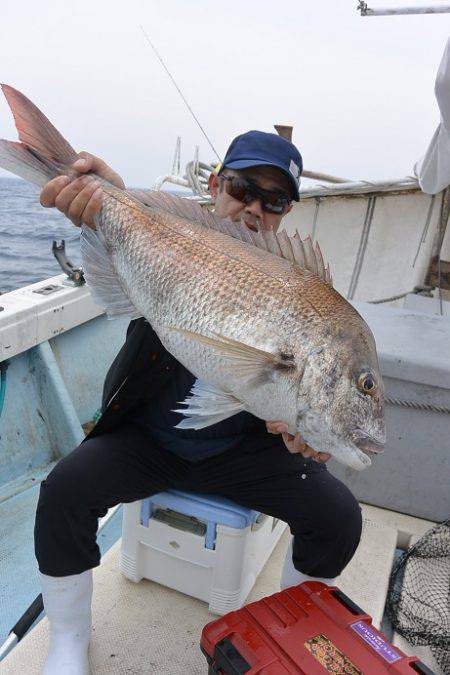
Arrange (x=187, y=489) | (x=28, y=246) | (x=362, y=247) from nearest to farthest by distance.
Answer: (x=187, y=489)
(x=362, y=247)
(x=28, y=246)

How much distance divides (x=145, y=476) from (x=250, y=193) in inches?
45.9

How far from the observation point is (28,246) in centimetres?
1161

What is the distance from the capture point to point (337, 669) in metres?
1.39

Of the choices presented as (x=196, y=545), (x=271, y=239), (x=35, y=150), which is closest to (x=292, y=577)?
(x=196, y=545)

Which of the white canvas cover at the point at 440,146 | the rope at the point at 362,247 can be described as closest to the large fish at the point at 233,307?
the white canvas cover at the point at 440,146

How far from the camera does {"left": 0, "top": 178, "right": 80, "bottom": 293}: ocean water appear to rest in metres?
9.02

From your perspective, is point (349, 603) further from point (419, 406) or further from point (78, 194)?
point (78, 194)

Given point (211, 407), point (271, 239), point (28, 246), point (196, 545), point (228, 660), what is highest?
point (271, 239)

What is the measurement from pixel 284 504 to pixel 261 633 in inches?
16.8

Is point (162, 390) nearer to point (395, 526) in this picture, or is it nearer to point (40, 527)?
point (40, 527)

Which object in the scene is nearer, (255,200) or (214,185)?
(255,200)

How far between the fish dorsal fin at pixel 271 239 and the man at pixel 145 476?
32 centimetres

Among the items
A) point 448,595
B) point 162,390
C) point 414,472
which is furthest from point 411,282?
point 162,390

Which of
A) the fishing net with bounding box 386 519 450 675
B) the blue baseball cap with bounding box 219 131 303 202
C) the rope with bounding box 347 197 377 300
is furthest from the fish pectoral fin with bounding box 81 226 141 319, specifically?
the rope with bounding box 347 197 377 300
